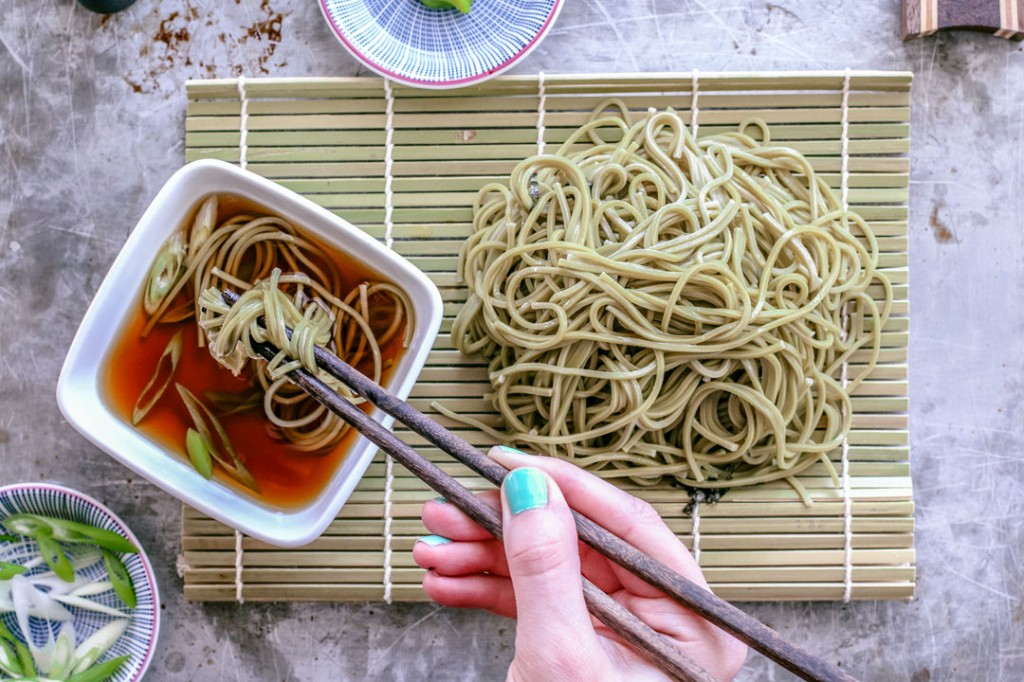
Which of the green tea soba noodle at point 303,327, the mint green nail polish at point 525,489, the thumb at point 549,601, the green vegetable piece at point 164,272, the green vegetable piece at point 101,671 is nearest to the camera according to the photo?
the thumb at point 549,601

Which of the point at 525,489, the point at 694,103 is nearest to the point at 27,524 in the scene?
the point at 525,489

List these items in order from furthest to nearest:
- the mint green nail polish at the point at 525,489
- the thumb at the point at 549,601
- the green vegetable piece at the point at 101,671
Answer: the green vegetable piece at the point at 101,671
the mint green nail polish at the point at 525,489
the thumb at the point at 549,601

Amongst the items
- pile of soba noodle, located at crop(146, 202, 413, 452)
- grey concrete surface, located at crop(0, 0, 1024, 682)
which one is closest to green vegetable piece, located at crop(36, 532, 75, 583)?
grey concrete surface, located at crop(0, 0, 1024, 682)

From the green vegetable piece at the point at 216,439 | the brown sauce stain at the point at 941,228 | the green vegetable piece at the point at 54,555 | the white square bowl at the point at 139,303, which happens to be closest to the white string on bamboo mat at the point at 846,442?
the brown sauce stain at the point at 941,228

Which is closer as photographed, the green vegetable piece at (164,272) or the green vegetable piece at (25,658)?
the green vegetable piece at (164,272)

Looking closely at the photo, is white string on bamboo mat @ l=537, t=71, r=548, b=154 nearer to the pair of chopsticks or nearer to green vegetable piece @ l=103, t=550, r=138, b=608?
the pair of chopsticks

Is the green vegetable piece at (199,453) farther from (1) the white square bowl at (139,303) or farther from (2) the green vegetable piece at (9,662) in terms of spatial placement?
Answer: (2) the green vegetable piece at (9,662)

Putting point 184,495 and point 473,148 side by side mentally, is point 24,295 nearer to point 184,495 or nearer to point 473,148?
point 184,495

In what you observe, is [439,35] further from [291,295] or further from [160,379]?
[160,379]
